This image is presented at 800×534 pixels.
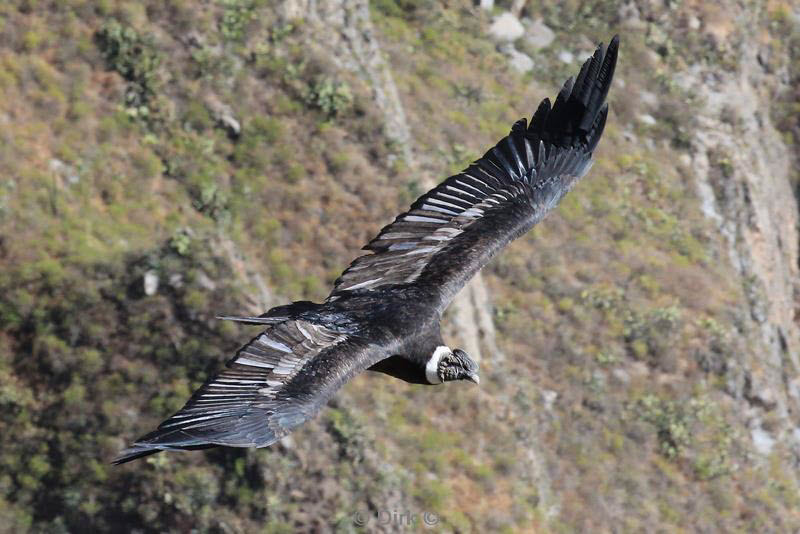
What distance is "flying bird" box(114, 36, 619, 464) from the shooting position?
1269cm

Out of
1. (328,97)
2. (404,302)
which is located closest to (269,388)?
(404,302)

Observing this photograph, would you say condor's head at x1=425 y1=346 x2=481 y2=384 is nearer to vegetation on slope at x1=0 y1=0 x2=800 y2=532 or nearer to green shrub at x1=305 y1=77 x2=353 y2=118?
vegetation on slope at x1=0 y1=0 x2=800 y2=532

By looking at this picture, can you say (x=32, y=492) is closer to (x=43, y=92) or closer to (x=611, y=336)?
(x=43, y=92)

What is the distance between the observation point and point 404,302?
15.1 metres

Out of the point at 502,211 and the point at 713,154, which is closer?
the point at 502,211

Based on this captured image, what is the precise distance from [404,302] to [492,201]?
209cm

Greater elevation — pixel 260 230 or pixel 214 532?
pixel 260 230

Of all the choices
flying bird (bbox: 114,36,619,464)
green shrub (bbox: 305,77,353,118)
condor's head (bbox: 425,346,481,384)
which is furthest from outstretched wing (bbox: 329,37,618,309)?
green shrub (bbox: 305,77,353,118)

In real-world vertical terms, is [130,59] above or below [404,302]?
above

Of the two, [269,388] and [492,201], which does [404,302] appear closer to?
[492,201]

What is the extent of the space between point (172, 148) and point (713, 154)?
772 inches

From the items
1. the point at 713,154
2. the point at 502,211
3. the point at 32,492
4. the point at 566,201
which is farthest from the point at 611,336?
the point at 502,211

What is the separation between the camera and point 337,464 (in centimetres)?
2462

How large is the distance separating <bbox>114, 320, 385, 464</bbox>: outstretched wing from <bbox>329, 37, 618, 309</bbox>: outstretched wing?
68.8 inches
